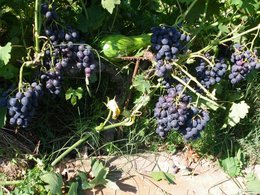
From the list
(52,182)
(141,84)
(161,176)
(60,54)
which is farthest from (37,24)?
(161,176)

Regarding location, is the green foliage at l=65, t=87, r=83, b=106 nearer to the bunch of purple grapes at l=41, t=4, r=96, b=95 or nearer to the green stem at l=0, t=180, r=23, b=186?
the bunch of purple grapes at l=41, t=4, r=96, b=95

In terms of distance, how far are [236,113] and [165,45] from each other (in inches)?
29.6

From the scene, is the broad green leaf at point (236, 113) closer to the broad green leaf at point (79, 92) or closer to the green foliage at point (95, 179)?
the green foliage at point (95, 179)

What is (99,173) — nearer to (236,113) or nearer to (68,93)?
(68,93)

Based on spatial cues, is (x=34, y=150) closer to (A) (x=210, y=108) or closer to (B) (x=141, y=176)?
(B) (x=141, y=176)

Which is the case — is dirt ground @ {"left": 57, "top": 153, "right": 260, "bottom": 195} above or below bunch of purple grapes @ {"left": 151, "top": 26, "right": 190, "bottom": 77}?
below

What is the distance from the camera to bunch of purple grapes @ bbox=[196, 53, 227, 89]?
2.80m

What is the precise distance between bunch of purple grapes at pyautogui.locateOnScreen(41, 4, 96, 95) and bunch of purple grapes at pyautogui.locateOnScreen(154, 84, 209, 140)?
1.58ft

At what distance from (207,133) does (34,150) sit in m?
1.15

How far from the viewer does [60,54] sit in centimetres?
256

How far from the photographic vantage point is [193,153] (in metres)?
3.13

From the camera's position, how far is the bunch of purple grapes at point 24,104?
97.3 inches

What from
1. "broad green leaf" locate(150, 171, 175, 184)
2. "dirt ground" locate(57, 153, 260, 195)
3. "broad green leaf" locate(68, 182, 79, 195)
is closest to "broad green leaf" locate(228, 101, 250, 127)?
"dirt ground" locate(57, 153, 260, 195)

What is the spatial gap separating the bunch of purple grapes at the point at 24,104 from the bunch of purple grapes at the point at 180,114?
2.37 feet
